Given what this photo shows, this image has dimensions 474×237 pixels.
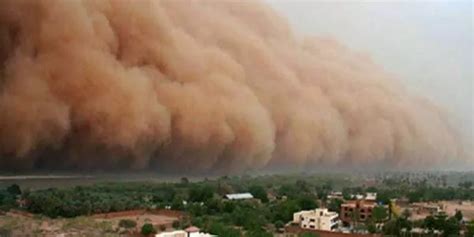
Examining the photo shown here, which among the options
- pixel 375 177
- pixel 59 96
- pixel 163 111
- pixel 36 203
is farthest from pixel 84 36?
pixel 375 177

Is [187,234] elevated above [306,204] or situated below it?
below

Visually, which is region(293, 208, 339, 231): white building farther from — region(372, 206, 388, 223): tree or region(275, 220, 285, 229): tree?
region(372, 206, 388, 223): tree

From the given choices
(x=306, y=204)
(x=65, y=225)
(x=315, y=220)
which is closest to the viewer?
(x=65, y=225)

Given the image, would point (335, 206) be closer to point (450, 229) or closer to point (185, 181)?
point (450, 229)

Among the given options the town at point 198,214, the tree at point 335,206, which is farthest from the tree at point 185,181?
the tree at point 335,206

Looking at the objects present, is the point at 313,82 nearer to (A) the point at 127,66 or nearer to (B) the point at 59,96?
(A) the point at 127,66

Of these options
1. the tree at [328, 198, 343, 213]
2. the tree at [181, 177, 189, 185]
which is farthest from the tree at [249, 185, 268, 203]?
the tree at [181, 177, 189, 185]

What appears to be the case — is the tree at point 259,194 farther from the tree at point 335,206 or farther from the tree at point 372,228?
the tree at point 372,228

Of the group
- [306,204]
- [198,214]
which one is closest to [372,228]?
[306,204]

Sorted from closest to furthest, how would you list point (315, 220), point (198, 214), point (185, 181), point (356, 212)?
point (315, 220)
point (198, 214)
point (356, 212)
point (185, 181)
